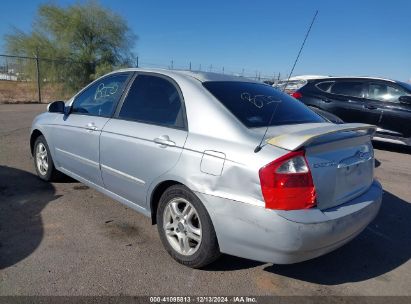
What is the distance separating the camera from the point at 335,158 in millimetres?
2785

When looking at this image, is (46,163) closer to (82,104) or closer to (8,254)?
(82,104)

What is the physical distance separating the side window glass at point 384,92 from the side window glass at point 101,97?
6727 millimetres

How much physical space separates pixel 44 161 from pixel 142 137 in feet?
7.73

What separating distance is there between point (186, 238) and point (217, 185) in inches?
25.5

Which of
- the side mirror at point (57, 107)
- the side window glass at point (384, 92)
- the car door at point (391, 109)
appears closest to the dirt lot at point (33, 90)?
the side window glass at point (384, 92)

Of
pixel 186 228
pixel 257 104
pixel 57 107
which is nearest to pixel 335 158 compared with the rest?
pixel 257 104

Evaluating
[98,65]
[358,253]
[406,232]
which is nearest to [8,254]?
[358,253]

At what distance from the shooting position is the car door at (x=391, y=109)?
8.38 meters

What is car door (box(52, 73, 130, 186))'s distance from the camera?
401 centimetres

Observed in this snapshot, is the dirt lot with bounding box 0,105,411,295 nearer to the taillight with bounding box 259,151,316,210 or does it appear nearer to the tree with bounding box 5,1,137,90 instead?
the taillight with bounding box 259,151,316,210

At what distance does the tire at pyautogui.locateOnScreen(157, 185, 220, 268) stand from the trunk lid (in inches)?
31.3

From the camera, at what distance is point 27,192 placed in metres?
4.67

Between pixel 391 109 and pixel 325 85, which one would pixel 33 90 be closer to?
pixel 325 85

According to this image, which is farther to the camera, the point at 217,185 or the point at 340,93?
the point at 340,93
